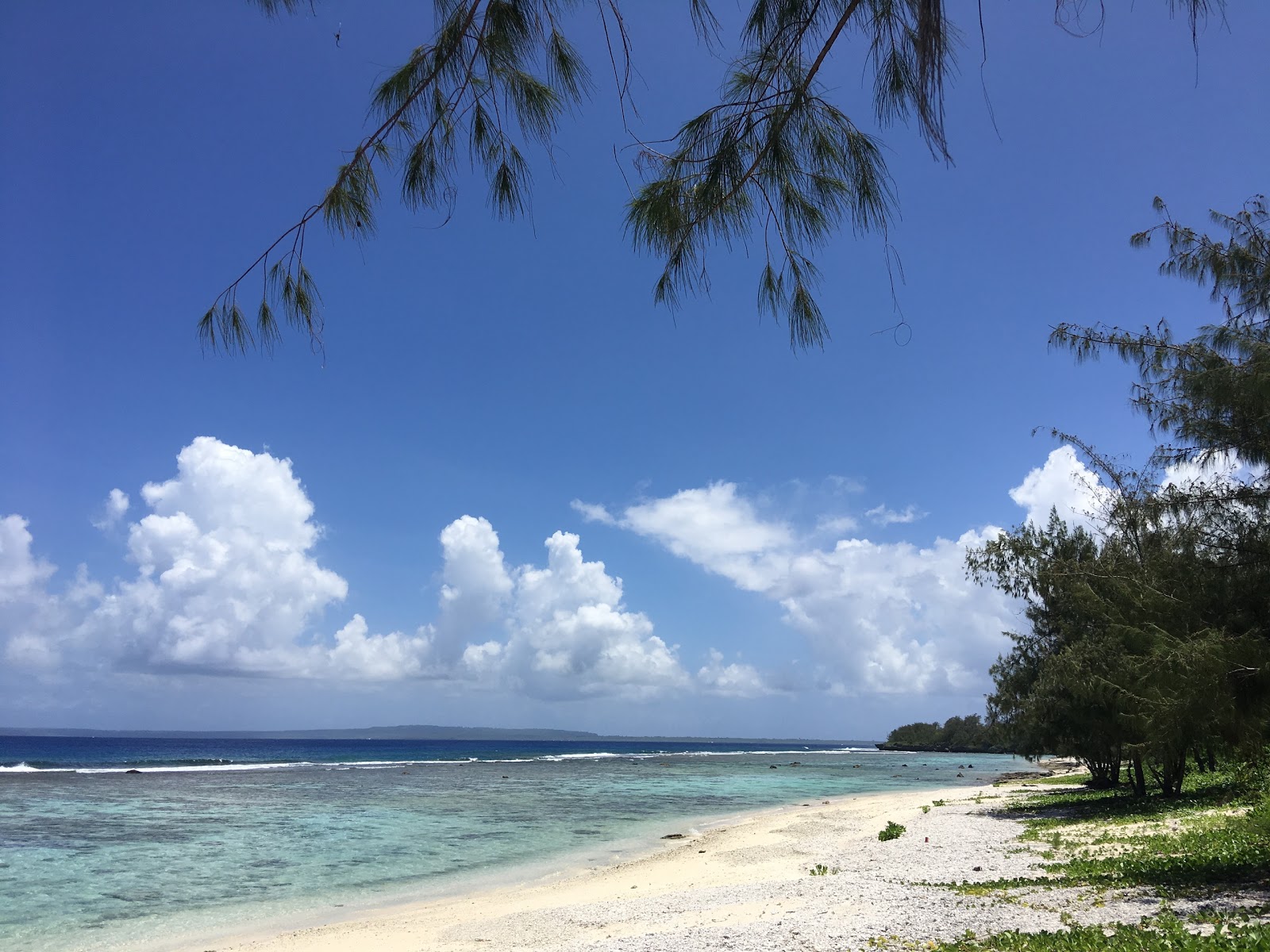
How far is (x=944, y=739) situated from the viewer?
375ft

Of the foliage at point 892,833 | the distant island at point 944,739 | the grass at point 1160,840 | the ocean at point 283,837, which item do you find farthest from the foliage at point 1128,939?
the distant island at point 944,739

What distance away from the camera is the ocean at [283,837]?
12.2m

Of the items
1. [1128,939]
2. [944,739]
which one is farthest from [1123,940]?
[944,739]

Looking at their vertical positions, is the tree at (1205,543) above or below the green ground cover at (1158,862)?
above

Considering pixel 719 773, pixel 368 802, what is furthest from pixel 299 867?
pixel 719 773

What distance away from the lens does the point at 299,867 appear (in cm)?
1592

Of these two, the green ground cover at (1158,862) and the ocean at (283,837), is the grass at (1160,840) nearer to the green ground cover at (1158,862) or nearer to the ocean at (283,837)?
the green ground cover at (1158,862)

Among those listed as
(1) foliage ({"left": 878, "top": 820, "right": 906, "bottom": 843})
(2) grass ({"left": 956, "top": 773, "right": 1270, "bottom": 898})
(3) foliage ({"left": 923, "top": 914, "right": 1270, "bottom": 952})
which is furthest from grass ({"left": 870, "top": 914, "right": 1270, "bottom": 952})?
(1) foliage ({"left": 878, "top": 820, "right": 906, "bottom": 843})

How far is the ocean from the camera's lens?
12172mm

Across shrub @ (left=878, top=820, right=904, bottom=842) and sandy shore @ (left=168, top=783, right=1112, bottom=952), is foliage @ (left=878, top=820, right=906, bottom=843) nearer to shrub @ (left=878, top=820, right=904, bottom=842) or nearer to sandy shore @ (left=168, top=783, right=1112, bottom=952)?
shrub @ (left=878, top=820, right=904, bottom=842)

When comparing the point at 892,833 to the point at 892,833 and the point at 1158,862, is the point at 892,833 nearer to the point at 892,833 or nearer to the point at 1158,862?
the point at 892,833

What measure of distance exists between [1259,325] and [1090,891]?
596 centimetres

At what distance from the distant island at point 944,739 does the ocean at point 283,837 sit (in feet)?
226

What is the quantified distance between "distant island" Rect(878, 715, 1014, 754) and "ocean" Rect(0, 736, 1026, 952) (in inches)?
2707
